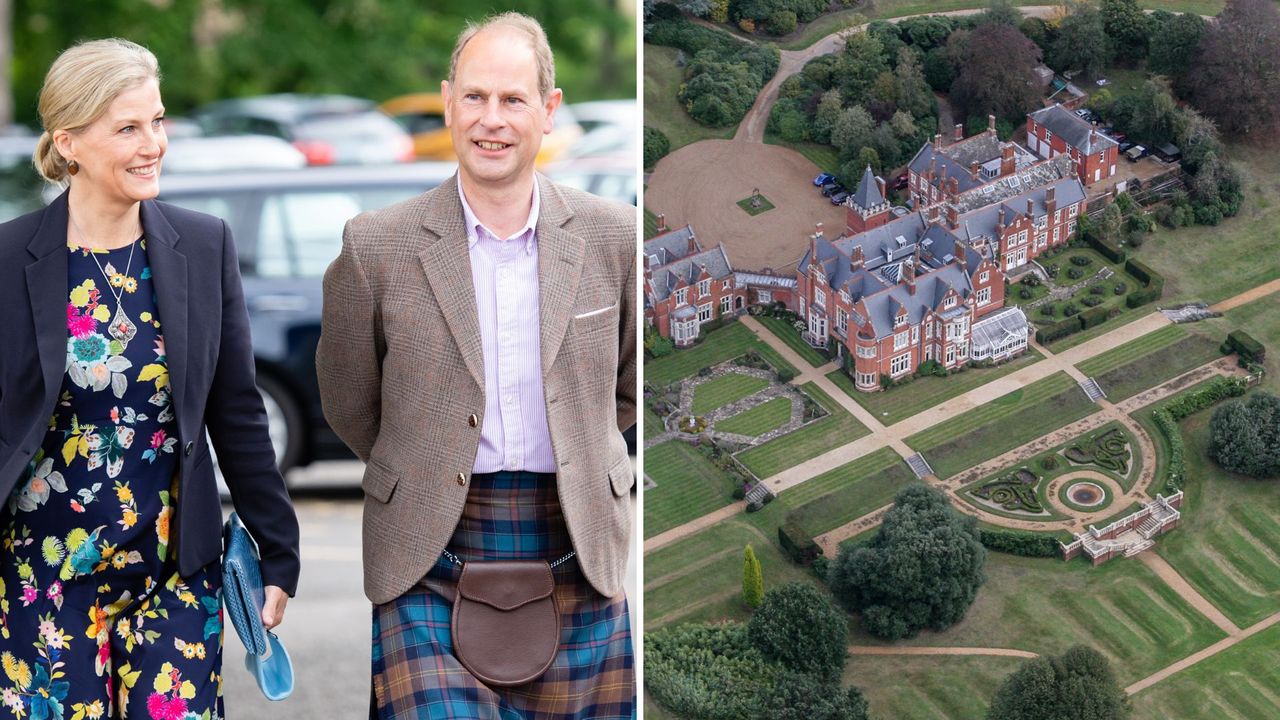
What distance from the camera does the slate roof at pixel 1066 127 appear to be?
5.37m

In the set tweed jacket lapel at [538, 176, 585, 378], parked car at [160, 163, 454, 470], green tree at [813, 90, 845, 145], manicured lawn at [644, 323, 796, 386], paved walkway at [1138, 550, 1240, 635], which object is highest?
tweed jacket lapel at [538, 176, 585, 378]

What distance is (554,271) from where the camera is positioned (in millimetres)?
3484

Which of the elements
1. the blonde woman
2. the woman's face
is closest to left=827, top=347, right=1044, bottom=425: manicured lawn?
the blonde woman

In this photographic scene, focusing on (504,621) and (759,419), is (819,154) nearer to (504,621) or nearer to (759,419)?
(759,419)

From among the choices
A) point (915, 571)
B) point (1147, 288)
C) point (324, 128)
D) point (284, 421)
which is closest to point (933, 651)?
point (915, 571)

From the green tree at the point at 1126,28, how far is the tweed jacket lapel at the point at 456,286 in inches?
110

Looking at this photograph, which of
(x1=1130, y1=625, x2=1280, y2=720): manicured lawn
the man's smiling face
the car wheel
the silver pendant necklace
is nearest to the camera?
the man's smiling face

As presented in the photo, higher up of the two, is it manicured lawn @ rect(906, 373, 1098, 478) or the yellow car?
manicured lawn @ rect(906, 373, 1098, 478)

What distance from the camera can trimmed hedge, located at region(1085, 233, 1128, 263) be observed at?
5.32 metres

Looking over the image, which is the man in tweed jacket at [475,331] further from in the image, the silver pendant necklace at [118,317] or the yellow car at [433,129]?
the yellow car at [433,129]

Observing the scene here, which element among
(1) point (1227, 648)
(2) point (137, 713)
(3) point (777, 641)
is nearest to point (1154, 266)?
(1) point (1227, 648)

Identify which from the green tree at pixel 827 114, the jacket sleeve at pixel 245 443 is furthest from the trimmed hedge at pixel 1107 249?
the jacket sleeve at pixel 245 443

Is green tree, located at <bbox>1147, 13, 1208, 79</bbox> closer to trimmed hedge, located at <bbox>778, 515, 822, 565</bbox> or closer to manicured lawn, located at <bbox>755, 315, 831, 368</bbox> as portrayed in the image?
manicured lawn, located at <bbox>755, 315, 831, 368</bbox>

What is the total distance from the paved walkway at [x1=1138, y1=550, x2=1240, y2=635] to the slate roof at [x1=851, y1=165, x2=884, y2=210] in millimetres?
1390
